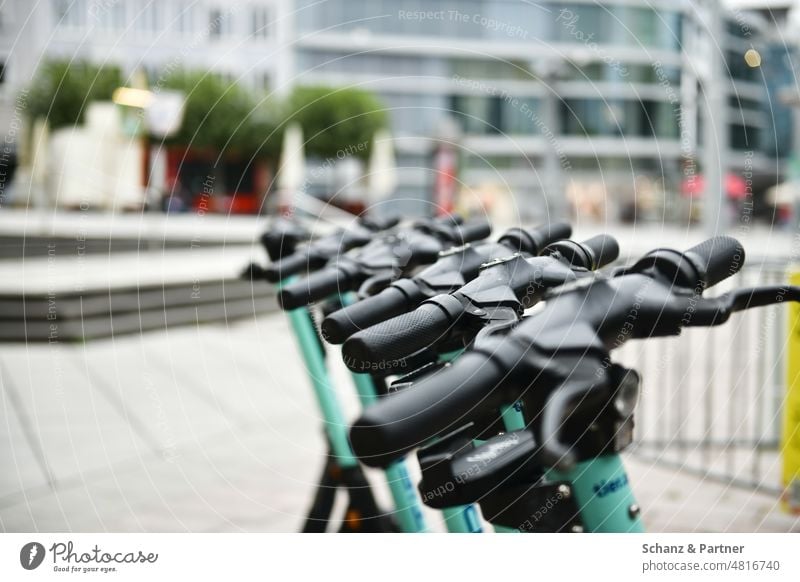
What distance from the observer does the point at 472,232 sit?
1.70 metres

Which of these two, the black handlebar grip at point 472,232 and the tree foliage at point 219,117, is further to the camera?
the tree foliage at point 219,117

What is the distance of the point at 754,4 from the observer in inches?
97.7

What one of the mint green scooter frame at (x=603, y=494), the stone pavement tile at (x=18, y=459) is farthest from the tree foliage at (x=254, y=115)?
the mint green scooter frame at (x=603, y=494)

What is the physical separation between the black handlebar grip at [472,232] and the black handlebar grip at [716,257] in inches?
28.2

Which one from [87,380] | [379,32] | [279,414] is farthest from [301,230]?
[379,32]

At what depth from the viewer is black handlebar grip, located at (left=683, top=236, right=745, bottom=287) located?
95 cm

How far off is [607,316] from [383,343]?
230 millimetres

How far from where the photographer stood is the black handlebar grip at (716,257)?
95 cm

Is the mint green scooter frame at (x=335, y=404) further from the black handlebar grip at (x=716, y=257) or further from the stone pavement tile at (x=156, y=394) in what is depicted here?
the stone pavement tile at (x=156, y=394)

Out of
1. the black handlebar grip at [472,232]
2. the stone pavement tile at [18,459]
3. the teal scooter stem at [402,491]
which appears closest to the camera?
the black handlebar grip at [472,232]

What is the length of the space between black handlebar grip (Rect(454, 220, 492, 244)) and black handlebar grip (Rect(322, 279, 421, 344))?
1.69 feet

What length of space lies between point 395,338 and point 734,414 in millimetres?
4184
